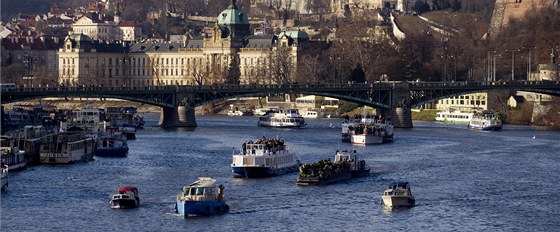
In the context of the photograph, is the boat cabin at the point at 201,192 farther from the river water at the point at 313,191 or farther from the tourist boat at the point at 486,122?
the tourist boat at the point at 486,122

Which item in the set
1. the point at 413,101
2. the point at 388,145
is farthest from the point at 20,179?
the point at 413,101

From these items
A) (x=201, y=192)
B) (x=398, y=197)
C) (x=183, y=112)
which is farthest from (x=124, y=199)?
(x=183, y=112)

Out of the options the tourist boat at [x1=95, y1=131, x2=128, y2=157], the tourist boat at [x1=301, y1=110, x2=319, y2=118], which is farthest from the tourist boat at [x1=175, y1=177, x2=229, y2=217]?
the tourist boat at [x1=301, y1=110, x2=319, y2=118]

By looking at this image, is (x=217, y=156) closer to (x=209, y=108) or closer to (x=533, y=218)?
(x=533, y=218)

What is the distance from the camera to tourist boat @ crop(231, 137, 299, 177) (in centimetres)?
9488

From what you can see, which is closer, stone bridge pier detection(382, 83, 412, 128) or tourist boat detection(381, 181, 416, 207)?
tourist boat detection(381, 181, 416, 207)

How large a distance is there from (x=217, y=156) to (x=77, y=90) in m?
34.5

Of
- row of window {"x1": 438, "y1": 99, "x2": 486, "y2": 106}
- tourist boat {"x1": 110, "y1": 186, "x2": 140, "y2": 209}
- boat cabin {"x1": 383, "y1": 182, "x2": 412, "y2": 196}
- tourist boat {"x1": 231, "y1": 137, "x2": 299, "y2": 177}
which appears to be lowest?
tourist boat {"x1": 110, "y1": 186, "x2": 140, "y2": 209}

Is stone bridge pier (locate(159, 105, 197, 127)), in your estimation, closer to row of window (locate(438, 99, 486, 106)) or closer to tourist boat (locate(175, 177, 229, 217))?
row of window (locate(438, 99, 486, 106))

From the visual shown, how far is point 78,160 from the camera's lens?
344ft

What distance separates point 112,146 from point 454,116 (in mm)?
54403

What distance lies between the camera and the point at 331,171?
92.3 meters

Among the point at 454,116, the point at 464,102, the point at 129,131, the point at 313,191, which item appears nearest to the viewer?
the point at 313,191

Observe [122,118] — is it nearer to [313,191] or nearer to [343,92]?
[343,92]
